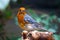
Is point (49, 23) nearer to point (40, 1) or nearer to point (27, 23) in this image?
point (27, 23)

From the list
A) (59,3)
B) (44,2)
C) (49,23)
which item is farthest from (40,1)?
(49,23)

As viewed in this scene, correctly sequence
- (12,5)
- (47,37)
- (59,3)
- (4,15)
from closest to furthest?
(47,37) < (4,15) < (12,5) < (59,3)

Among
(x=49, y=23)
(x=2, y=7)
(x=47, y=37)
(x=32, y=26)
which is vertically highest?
(x=49, y=23)

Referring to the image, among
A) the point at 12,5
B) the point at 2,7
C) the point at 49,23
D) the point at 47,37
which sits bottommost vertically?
the point at 47,37

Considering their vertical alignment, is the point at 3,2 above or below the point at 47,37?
above

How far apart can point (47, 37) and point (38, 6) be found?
3.32 meters

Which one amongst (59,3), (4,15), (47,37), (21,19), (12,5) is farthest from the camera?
(59,3)

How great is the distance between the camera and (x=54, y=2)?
15.6 feet

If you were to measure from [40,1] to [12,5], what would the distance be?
71 centimetres

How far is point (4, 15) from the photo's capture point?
2.62m

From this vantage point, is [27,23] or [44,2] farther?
[44,2]

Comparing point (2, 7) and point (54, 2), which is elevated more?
point (54, 2)

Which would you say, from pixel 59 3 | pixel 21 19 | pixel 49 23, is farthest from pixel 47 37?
pixel 59 3

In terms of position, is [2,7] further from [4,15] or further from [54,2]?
[54,2]
